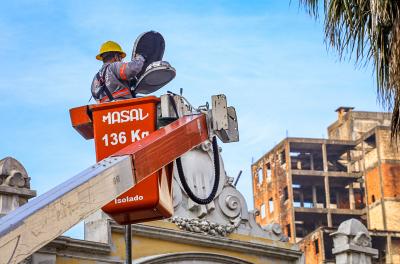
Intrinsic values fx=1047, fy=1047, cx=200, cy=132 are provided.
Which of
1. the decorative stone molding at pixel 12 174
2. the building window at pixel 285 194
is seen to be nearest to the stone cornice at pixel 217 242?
the decorative stone molding at pixel 12 174

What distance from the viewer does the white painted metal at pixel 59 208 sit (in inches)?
320

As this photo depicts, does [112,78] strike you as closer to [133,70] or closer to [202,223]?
[133,70]

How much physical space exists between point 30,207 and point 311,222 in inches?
2518

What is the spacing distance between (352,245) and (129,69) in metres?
7.61

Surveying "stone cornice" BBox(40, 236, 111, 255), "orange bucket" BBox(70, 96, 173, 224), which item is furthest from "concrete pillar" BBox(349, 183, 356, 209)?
"orange bucket" BBox(70, 96, 173, 224)

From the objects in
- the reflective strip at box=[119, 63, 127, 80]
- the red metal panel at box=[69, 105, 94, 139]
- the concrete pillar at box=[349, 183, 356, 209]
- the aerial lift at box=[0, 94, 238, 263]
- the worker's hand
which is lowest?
the aerial lift at box=[0, 94, 238, 263]

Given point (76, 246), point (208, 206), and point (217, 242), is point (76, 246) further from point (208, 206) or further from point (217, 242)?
point (217, 242)

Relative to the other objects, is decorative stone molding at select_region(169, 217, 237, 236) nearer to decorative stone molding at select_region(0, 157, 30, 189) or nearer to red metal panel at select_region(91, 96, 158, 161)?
decorative stone molding at select_region(0, 157, 30, 189)

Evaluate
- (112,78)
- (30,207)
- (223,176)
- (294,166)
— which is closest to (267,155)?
(294,166)

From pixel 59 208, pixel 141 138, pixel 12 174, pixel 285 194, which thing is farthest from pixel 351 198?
pixel 59 208

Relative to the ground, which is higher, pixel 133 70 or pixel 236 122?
pixel 133 70

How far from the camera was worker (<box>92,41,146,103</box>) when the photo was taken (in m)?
15.6

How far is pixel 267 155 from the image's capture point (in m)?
74.3

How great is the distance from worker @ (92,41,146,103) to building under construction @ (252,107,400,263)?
168 feet
